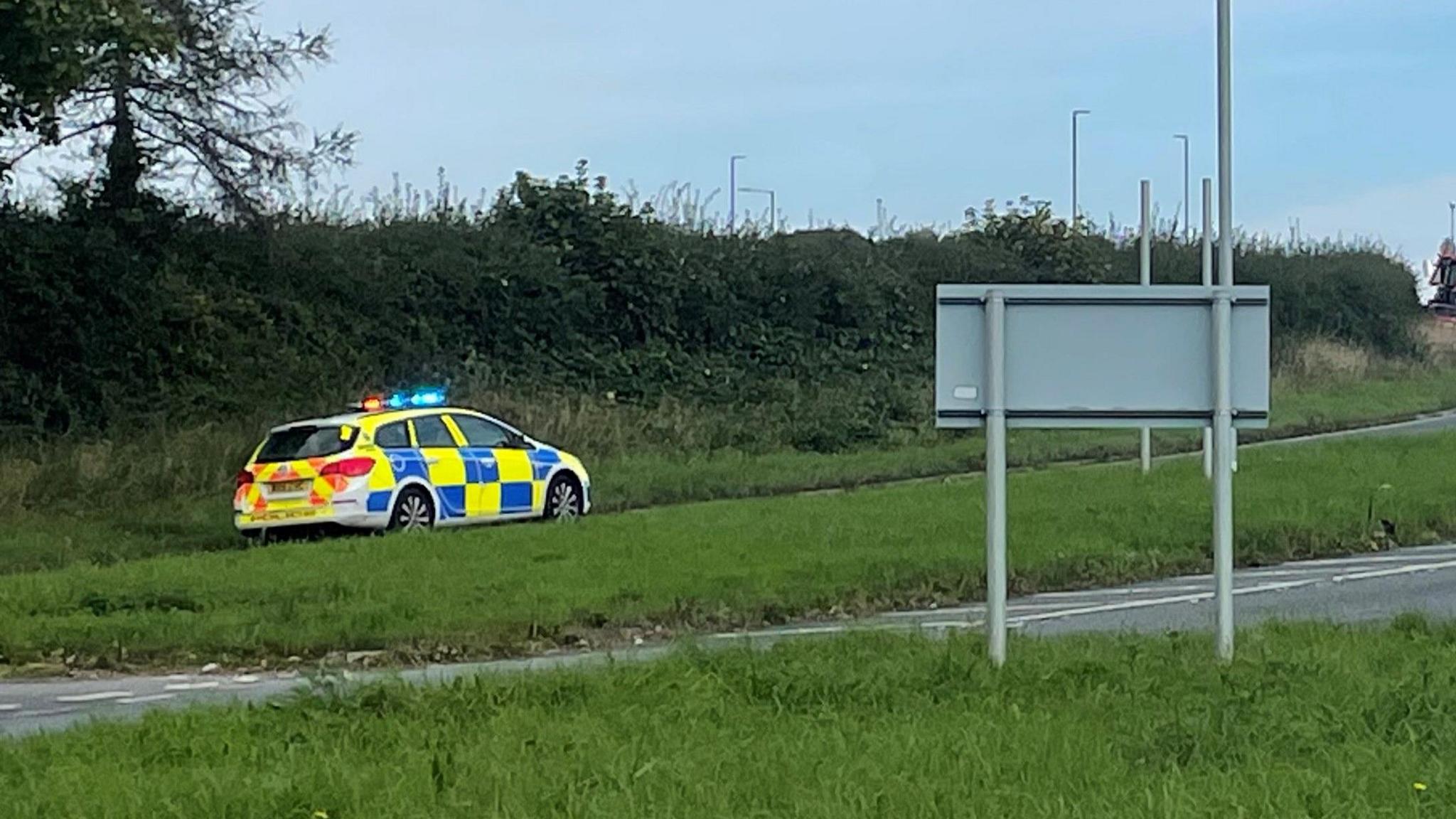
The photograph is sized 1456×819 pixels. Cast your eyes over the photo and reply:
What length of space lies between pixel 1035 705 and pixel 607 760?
84.0 inches

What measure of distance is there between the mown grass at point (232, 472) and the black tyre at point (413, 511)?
2281 mm

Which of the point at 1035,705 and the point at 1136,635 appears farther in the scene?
the point at 1136,635

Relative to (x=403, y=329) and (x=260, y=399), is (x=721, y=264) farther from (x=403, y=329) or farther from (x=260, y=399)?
(x=260, y=399)

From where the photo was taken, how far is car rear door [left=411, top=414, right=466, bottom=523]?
20922 mm

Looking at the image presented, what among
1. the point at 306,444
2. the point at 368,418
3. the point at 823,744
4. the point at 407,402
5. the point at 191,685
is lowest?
the point at 191,685

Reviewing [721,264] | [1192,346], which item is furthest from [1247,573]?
[721,264]

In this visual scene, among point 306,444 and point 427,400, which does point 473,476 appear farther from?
point 306,444

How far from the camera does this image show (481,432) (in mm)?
21953

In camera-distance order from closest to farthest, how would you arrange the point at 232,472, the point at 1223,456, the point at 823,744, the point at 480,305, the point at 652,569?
1. the point at 823,744
2. the point at 1223,456
3. the point at 652,569
4. the point at 232,472
5. the point at 480,305

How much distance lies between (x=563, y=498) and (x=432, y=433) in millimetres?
2003

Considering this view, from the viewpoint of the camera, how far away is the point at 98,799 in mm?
6938

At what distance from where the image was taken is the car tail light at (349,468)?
20016mm

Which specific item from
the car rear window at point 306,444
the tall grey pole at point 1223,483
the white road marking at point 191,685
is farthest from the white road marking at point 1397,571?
the car rear window at point 306,444

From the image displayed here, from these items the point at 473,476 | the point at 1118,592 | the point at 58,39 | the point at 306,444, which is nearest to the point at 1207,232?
the point at 1118,592
